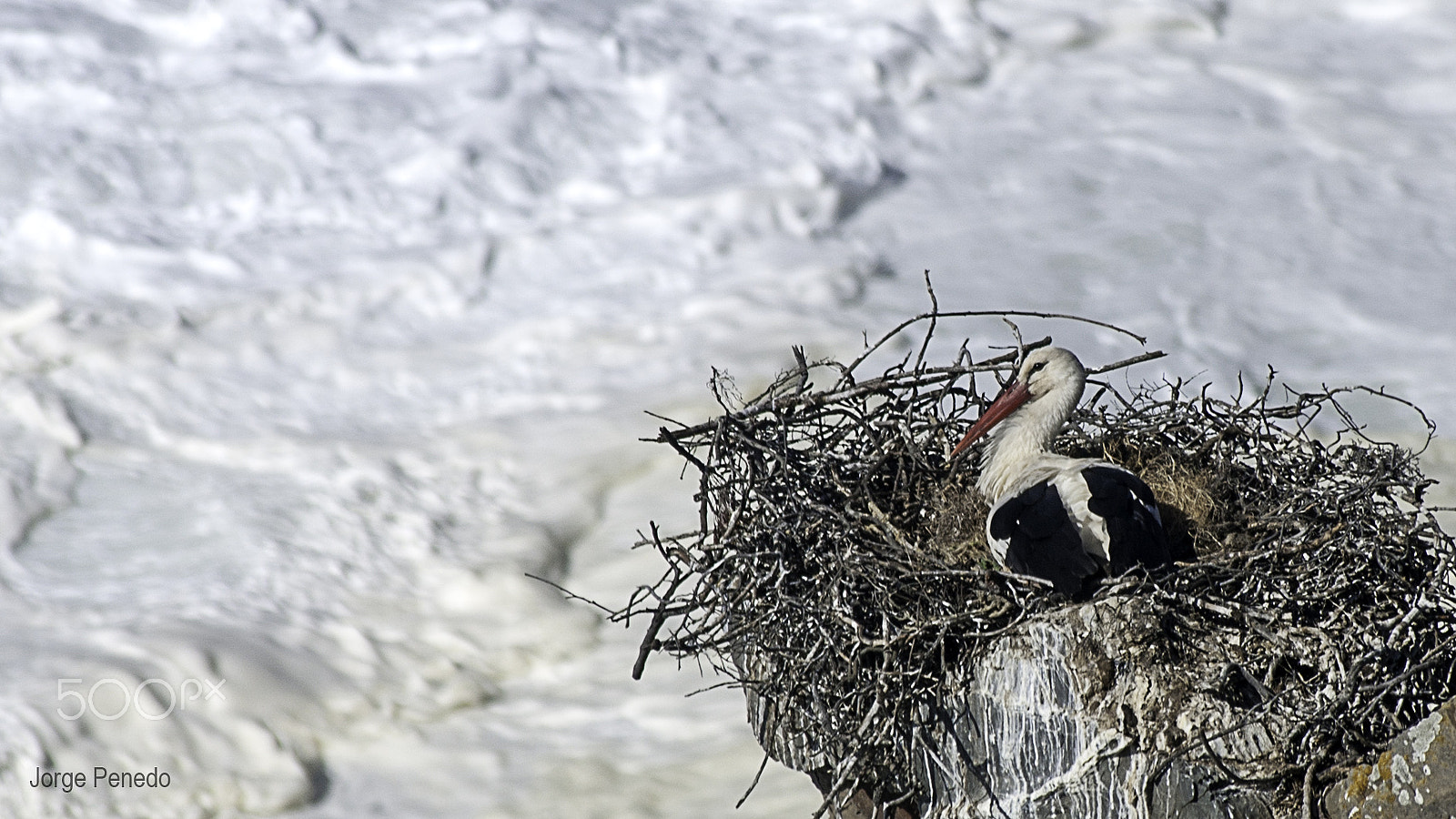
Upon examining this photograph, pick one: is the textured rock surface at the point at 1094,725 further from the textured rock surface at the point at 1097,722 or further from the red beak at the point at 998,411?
the red beak at the point at 998,411

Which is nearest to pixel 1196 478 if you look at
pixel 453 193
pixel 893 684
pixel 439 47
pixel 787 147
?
pixel 893 684

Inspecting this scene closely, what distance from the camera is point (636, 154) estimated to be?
9.10 metres

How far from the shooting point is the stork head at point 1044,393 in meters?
3.95

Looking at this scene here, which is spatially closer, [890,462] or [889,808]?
[889,808]

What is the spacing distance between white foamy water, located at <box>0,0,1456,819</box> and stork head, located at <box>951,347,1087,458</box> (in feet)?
5.33

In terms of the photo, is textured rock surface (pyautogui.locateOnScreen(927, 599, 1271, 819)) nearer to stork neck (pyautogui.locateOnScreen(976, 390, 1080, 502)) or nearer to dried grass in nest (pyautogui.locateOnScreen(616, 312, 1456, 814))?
dried grass in nest (pyautogui.locateOnScreen(616, 312, 1456, 814))

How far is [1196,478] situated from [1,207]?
25.3ft

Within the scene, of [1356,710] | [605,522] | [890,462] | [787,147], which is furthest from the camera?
[787,147]

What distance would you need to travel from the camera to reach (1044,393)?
4.01m

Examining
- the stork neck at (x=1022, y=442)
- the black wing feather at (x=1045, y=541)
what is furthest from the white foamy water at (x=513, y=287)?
the black wing feather at (x=1045, y=541)

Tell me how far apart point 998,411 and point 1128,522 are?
687 millimetres

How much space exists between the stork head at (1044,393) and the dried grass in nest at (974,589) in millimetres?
169

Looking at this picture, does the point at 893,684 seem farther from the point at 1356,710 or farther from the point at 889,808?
the point at 1356,710

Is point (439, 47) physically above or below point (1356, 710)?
below
